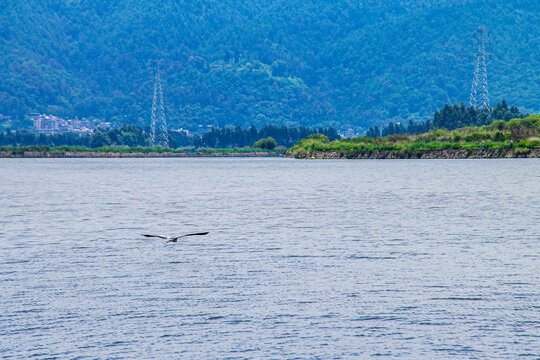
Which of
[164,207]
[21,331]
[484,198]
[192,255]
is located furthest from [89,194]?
[21,331]

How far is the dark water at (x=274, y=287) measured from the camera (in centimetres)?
1891

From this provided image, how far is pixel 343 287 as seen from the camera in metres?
25.8

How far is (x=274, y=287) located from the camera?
84.8ft

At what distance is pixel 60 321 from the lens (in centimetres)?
2114

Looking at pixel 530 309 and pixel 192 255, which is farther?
pixel 192 255

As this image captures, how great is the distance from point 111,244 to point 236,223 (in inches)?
476

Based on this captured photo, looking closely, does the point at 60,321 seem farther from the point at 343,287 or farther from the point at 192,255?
the point at 192,255

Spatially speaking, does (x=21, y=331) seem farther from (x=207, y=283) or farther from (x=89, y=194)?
(x=89, y=194)

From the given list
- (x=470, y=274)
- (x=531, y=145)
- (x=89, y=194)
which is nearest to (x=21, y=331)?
(x=470, y=274)


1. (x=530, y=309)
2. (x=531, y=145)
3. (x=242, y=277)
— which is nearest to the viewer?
(x=530, y=309)

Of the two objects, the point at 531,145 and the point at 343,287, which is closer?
the point at 343,287

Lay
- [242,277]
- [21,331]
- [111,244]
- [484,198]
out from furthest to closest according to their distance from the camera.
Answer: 1. [484,198]
2. [111,244]
3. [242,277]
4. [21,331]

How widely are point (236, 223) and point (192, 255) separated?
48.5 feet

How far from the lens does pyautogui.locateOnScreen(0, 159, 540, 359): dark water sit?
62.0ft
